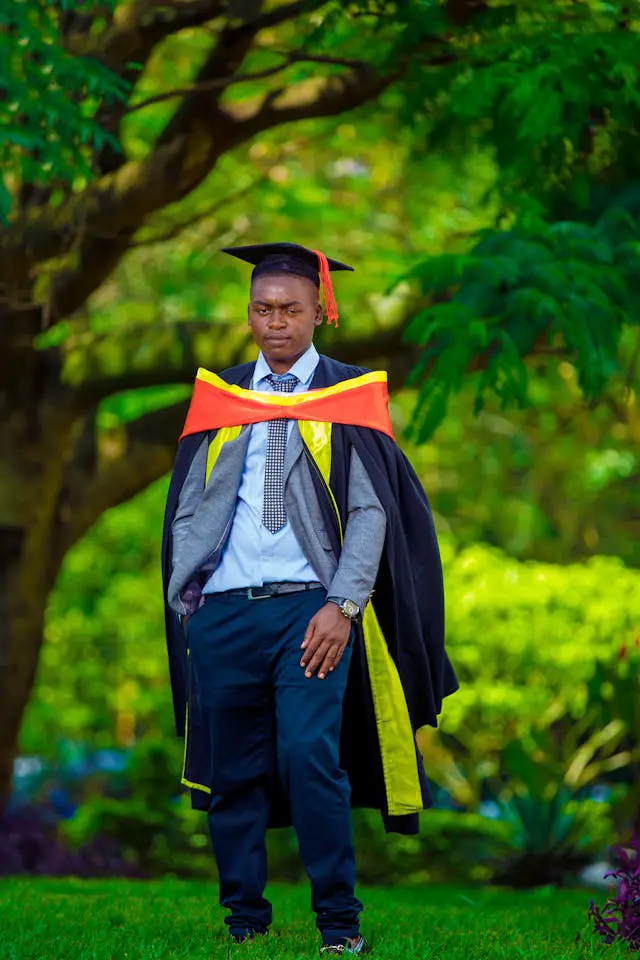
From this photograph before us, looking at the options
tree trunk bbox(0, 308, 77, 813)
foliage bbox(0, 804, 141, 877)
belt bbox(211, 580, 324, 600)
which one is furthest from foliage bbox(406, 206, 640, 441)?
foliage bbox(0, 804, 141, 877)

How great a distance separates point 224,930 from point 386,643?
1230 millimetres

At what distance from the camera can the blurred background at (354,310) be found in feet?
22.5

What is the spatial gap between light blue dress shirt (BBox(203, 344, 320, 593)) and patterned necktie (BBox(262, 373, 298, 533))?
0.02 meters

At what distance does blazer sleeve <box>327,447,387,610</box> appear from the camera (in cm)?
447

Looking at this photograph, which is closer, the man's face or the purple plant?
the man's face

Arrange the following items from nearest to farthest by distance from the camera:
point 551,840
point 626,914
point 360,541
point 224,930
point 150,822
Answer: point 360,541 → point 626,914 → point 224,930 → point 551,840 → point 150,822

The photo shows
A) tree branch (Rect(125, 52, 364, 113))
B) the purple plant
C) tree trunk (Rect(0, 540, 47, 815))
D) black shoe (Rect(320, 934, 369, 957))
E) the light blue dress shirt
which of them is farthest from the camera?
tree trunk (Rect(0, 540, 47, 815))

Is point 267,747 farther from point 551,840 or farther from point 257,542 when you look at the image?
point 551,840

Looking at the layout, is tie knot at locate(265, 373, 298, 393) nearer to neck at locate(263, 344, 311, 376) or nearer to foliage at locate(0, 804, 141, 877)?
neck at locate(263, 344, 311, 376)

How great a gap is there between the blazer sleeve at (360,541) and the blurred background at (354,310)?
6.53 ft

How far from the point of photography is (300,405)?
15.4 ft

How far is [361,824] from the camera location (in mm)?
10758

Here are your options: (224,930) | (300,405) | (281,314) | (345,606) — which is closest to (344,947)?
(224,930)

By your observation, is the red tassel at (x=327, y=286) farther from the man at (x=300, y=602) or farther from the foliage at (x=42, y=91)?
the foliage at (x=42, y=91)
